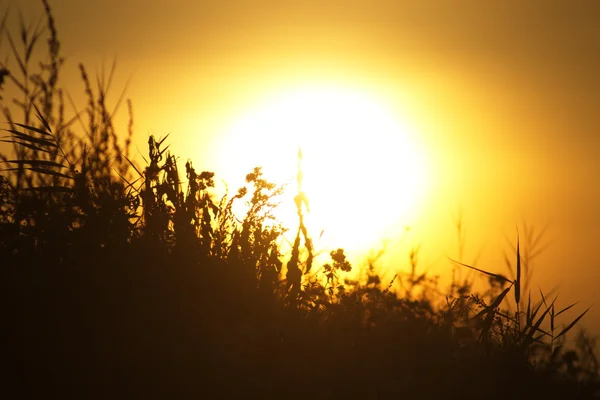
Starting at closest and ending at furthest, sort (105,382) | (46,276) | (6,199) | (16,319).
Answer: (105,382) → (16,319) → (46,276) → (6,199)

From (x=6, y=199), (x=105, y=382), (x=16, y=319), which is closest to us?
(x=105, y=382)

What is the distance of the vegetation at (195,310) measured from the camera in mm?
3416

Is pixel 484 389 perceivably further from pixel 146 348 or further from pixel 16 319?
pixel 16 319

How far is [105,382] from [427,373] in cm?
166

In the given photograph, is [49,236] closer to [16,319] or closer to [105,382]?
[16,319]

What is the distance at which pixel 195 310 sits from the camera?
12.7ft

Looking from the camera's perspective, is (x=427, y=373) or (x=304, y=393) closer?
(x=304, y=393)

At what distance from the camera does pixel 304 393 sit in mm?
3385

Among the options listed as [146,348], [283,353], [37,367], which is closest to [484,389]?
[283,353]

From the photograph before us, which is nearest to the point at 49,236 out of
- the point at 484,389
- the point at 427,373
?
the point at 427,373

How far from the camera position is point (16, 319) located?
355cm

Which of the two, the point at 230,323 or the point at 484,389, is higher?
the point at 230,323

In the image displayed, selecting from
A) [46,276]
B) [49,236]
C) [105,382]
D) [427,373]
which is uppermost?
[49,236]

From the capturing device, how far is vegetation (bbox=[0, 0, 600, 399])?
3.42 m
